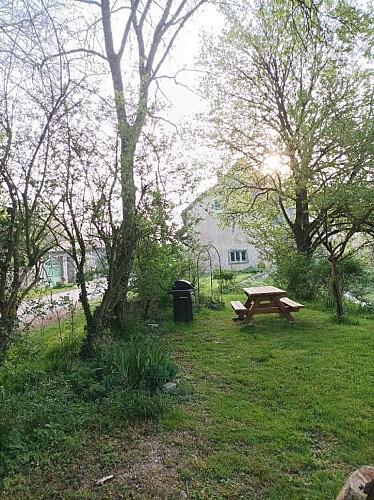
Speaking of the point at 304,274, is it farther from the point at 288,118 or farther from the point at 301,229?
the point at 288,118

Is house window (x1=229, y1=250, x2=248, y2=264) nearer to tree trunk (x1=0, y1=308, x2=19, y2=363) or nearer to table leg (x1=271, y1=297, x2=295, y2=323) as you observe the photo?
table leg (x1=271, y1=297, x2=295, y2=323)

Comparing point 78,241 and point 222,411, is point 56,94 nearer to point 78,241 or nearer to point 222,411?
point 78,241

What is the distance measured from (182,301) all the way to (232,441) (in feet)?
15.2

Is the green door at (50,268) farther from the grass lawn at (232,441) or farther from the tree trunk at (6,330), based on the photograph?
the grass lawn at (232,441)

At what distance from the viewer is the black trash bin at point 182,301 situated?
707 cm

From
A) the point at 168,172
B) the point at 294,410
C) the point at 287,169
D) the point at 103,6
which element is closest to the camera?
the point at 294,410

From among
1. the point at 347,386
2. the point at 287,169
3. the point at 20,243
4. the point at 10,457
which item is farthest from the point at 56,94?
the point at 287,169

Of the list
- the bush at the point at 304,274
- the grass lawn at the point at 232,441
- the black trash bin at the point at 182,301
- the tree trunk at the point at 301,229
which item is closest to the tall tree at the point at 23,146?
the grass lawn at the point at 232,441

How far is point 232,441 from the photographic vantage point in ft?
8.21

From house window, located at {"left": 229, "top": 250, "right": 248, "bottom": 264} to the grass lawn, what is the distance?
1860 cm

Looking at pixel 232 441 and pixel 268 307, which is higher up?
pixel 268 307

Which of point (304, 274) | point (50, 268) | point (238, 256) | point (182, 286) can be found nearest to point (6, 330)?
point (50, 268)

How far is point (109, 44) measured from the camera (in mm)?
5926

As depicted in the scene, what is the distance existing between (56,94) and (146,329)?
4.08 meters
